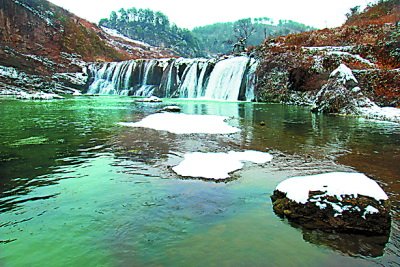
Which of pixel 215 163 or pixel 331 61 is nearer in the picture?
pixel 215 163

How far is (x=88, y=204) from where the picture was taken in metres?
5.65

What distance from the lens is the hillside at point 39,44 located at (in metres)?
45.7

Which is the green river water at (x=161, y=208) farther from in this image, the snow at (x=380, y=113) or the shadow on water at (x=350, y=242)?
the snow at (x=380, y=113)

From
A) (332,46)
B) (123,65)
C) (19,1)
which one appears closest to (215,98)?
(332,46)

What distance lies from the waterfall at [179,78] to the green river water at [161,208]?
82.4ft

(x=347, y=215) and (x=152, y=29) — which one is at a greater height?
(x=152, y=29)

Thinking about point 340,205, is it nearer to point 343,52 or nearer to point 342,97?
point 342,97

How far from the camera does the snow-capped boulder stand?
181 inches

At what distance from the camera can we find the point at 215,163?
27.2 ft

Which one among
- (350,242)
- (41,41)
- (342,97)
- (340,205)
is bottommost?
(350,242)

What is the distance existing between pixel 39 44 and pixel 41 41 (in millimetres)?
1700

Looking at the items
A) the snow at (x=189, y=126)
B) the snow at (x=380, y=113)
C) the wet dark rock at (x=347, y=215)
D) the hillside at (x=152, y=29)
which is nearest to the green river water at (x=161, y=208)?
the wet dark rock at (x=347, y=215)

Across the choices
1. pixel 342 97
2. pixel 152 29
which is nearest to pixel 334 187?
pixel 342 97

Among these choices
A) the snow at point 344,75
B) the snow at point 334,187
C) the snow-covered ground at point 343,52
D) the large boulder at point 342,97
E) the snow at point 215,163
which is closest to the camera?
the snow at point 334,187
